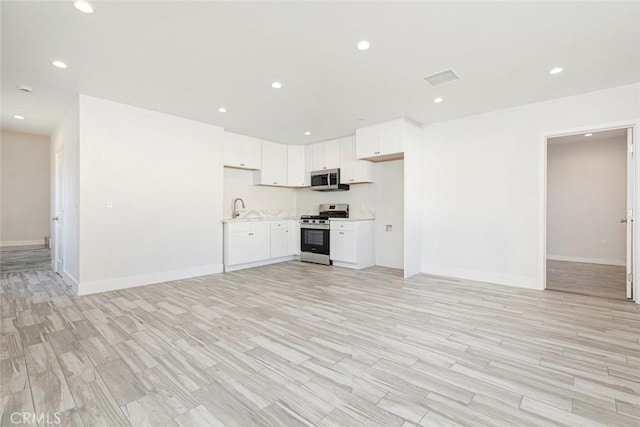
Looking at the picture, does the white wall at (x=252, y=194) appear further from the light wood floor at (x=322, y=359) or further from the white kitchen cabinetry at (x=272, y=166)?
the light wood floor at (x=322, y=359)

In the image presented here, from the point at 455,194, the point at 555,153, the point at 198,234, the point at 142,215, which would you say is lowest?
the point at 198,234

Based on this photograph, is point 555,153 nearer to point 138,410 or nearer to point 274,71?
point 274,71

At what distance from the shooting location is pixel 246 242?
5371mm

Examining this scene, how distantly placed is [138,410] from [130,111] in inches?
155

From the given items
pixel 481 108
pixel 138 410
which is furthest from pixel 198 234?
pixel 481 108

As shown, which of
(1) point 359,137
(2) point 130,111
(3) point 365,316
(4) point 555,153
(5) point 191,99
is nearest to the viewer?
(3) point 365,316

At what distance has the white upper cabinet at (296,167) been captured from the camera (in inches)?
255

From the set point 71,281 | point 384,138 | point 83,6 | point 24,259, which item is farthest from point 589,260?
point 24,259

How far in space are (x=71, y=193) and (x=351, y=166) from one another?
4.47 m

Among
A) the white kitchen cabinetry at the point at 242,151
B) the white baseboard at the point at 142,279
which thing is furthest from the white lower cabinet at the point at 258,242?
the white kitchen cabinetry at the point at 242,151

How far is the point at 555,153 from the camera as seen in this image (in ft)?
20.7

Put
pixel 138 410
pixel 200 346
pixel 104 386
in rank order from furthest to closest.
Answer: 1. pixel 200 346
2. pixel 104 386
3. pixel 138 410

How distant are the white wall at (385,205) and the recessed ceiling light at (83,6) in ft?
15.0

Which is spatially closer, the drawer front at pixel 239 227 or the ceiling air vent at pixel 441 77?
the ceiling air vent at pixel 441 77
